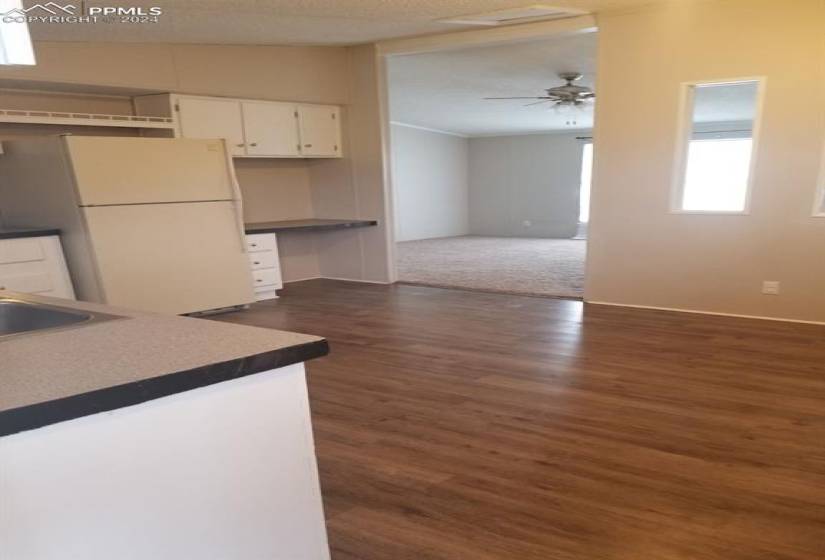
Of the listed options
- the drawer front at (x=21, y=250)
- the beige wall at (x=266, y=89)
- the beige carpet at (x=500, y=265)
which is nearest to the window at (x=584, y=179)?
the beige carpet at (x=500, y=265)

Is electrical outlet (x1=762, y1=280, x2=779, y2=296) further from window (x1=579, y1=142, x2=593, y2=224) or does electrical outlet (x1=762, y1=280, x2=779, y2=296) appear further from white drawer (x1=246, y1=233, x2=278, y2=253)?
window (x1=579, y1=142, x2=593, y2=224)

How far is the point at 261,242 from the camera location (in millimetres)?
5094

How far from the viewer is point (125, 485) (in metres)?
0.86

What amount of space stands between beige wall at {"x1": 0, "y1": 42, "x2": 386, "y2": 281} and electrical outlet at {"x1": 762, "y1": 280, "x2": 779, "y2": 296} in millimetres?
3530

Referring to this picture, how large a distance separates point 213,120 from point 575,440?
4265 millimetres

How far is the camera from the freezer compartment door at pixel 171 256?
12.7ft

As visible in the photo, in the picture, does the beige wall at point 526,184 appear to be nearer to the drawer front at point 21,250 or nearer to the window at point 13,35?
the drawer front at point 21,250

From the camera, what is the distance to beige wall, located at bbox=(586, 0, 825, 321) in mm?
3666

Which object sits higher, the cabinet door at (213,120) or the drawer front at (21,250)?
the cabinet door at (213,120)

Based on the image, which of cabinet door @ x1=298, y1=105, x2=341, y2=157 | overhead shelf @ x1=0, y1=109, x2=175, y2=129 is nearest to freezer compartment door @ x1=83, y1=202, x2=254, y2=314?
overhead shelf @ x1=0, y1=109, x2=175, y2=129

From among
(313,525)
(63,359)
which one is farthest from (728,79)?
(63,359)

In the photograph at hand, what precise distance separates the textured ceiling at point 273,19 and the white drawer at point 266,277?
2.10 metres

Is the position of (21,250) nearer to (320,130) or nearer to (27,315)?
(27,315)
